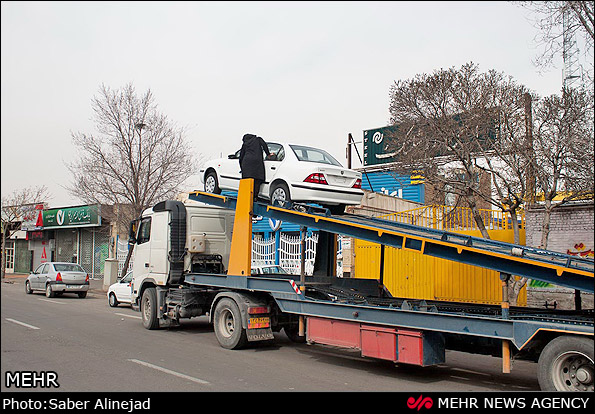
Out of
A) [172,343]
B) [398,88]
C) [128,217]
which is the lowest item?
[172,343]

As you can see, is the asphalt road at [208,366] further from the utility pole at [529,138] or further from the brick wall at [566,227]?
the brick wall at [566,227]

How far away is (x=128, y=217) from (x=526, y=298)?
56.5ft

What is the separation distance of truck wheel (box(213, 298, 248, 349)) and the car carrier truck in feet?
0.07

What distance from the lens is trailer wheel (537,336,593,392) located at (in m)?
5.73

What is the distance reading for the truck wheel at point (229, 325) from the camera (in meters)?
9.62

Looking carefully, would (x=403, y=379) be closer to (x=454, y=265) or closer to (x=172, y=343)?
(x=172, y=343)

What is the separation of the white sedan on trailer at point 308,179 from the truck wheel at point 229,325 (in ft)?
7.35

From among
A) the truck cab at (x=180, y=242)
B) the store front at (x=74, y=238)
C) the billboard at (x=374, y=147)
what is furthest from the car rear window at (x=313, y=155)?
the store front at (x=74, y=238)

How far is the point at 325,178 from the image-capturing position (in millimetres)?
9734

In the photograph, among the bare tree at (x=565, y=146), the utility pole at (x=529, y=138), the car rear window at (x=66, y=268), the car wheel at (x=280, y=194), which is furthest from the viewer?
the car rear window at (x=66, y=268)

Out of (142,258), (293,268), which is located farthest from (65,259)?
(142,258)

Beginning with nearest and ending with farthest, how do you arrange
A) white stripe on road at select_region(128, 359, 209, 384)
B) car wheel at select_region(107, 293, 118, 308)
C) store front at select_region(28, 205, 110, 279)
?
white stripe on road at select_region(128, 359, 209, 384)
car wheel at select_region(107, 293, 118, 308)
store front at select_region(28, 205, 110, 279)
